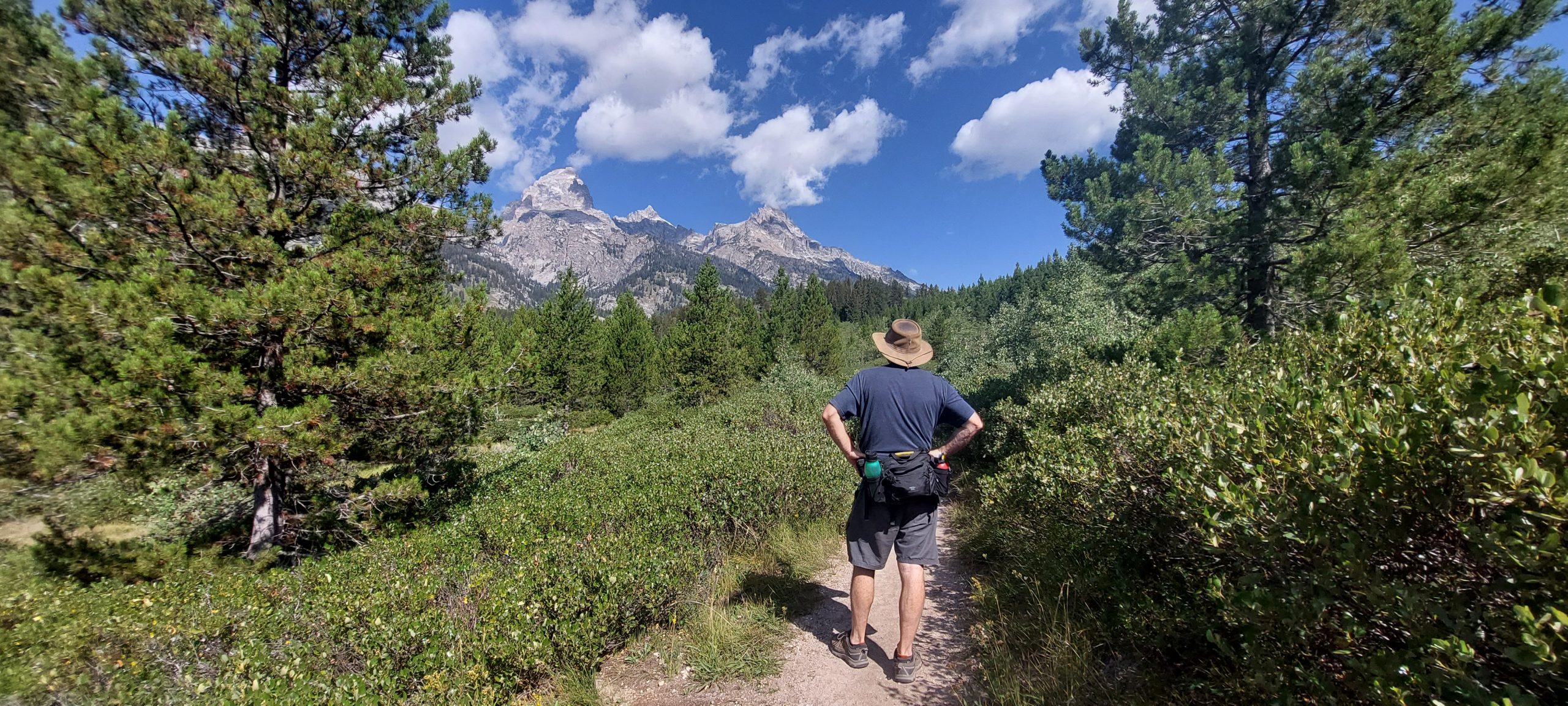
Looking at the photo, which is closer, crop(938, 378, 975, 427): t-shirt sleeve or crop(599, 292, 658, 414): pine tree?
crop(938, 378, 975, 427): t-shirt sleeve

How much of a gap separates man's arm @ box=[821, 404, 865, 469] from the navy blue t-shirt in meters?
0.06

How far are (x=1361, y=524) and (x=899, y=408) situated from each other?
2184 millimetres

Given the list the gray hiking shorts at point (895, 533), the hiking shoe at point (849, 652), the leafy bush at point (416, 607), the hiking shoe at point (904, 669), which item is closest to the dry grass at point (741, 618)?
the leafy bush at point (416, 607)

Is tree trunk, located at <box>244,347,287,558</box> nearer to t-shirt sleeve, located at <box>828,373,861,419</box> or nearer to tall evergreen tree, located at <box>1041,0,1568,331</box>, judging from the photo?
t-shirt sleeve, located at <box>828,373,861,419</box>

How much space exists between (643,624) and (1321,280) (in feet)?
23.7

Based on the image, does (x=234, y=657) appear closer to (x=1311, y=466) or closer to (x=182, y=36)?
(x=1311, y=466)

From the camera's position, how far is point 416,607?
3.40m

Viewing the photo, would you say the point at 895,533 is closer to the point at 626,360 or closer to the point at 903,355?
the point at 903,355

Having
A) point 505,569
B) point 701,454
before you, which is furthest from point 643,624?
point 701,454

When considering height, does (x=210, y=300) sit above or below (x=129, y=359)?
above

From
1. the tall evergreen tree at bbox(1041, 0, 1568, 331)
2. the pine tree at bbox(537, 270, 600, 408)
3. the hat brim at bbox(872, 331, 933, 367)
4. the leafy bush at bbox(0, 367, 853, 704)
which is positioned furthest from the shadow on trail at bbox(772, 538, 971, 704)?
the pine tree at bbox(537, 270, 600, 408)

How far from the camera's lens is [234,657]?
112 inches

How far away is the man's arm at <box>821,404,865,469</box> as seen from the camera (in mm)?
3510

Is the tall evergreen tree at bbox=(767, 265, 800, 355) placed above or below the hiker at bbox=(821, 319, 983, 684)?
above
